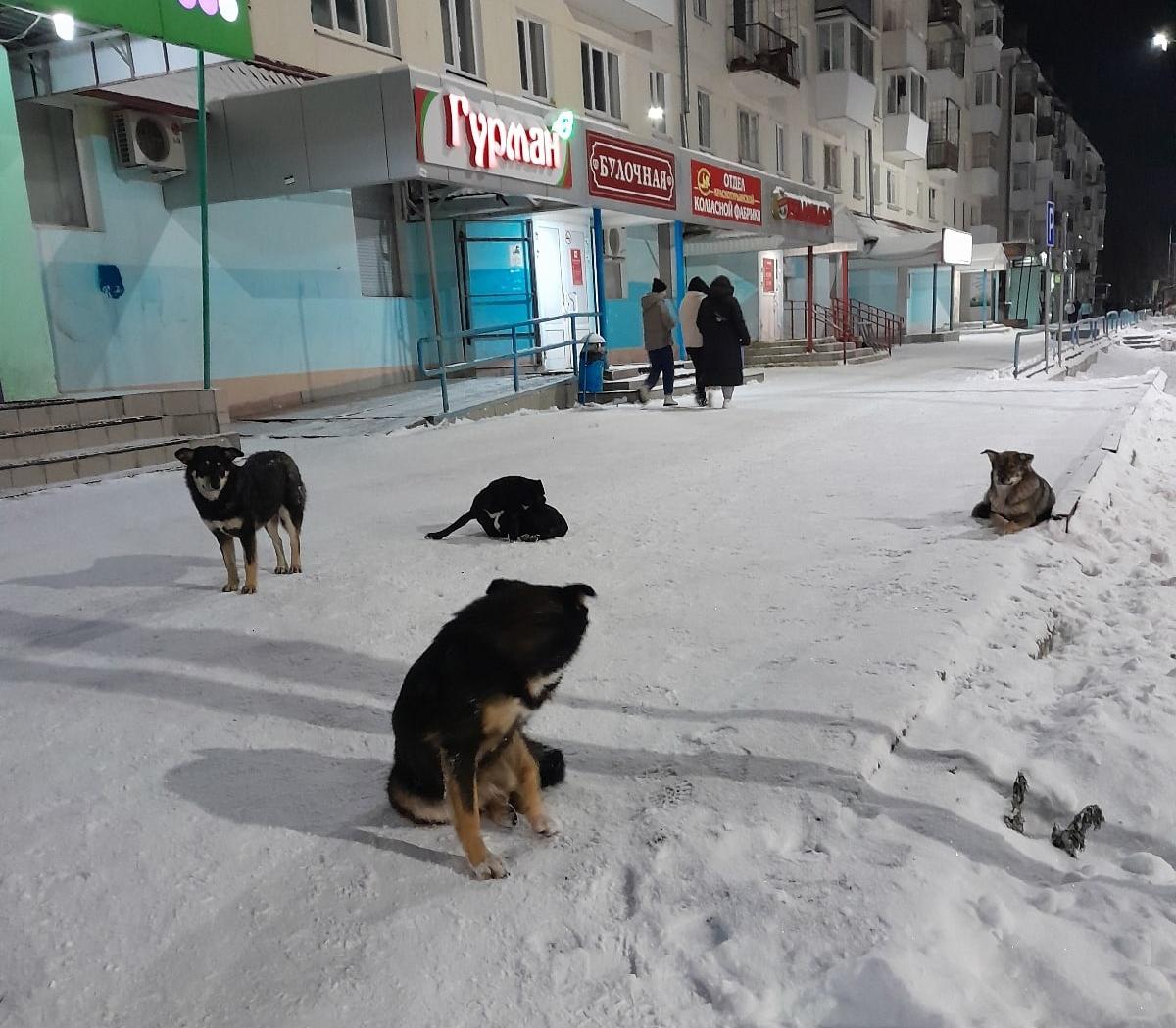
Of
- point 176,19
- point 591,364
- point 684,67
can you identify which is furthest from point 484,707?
point 684,67

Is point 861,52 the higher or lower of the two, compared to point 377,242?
higher

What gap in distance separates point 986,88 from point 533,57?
33.9m

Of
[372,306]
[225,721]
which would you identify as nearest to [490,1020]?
[225,721]

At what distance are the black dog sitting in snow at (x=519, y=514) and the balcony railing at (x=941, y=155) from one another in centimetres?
3607

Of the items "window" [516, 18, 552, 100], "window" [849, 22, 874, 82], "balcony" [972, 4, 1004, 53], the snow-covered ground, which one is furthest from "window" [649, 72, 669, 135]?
"balcony" [972, 4, 1004, 53]

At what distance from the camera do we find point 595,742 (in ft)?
8.93

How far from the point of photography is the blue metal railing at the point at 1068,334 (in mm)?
16906

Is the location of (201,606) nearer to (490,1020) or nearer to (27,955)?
(27,955)

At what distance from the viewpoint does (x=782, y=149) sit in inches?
983

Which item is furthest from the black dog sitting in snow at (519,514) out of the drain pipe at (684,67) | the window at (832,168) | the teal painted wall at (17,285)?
the window at (832,168)

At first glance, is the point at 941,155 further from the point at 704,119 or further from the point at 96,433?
the point at 96,433

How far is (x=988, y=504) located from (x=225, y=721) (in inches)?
169

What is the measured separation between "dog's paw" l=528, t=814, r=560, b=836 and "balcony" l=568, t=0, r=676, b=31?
59.4ft

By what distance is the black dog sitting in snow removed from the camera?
5.19 meters
